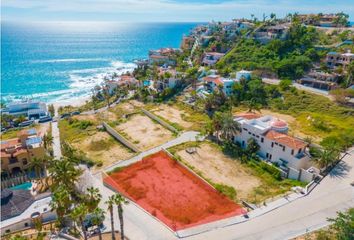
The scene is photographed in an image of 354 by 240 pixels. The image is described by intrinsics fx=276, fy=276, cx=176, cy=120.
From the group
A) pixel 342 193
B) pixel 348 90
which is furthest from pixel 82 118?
pixel 348 90

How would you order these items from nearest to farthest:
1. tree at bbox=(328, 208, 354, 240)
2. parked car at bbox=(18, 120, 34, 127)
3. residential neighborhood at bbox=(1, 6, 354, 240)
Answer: tree at bbox=(328, 208, 354, 240) < residential neighborhood at bbox=(1, 6, 354, 240) < parked car at bbox=(18, 120, 34, 127)

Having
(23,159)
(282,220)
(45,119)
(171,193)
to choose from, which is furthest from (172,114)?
(282,220)

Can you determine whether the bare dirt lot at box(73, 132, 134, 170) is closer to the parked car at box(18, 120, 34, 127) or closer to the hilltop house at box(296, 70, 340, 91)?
the parked car at box(18, 120, 34, 127)

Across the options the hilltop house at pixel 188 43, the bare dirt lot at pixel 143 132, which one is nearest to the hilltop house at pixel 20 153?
the bare dirt lot at pixel 143 132

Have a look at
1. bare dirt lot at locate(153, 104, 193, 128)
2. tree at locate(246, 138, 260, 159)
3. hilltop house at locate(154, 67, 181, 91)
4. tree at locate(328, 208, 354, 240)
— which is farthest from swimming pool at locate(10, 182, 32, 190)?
hilltop house at locate(154, 67, 181, 91)

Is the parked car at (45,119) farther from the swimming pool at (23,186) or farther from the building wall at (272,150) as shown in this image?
the building wall at (272,150)
